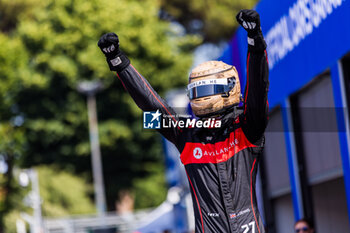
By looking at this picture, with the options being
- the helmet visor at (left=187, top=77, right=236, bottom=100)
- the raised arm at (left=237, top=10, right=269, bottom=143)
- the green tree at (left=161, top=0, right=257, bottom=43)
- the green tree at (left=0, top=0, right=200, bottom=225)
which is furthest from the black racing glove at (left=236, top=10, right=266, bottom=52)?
the green tree at (left=161, top=0, right=257, bottom=43)

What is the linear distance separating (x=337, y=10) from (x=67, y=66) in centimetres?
1935

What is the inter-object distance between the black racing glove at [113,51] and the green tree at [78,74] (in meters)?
19.9

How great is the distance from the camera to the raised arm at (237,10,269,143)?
3.30 m

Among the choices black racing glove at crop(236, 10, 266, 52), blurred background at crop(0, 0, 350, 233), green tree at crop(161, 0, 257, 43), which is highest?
green tree at crop(161, 0, 257, 43)

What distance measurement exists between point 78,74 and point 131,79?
67.4ft

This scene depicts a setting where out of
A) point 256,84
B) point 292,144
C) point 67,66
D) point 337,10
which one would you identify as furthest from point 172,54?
point 256,84

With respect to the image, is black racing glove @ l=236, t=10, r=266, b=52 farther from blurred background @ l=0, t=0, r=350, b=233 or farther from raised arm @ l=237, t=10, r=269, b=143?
blurred background @ l=0, t=0, r=350, b=233

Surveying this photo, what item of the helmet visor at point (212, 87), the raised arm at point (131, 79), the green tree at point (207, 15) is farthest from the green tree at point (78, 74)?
the helmet visor at point (212, 87)

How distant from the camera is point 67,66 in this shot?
2361 cm

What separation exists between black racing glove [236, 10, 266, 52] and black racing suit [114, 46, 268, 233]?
4 centimetres

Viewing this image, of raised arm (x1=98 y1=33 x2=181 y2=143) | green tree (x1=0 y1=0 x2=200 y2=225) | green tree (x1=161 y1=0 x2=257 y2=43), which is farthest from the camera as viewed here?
green tree (x1=161 y1=0 x2=257 y2=43)

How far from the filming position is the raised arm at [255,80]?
10.8 feet

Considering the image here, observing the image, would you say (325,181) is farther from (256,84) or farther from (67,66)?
(67,66)

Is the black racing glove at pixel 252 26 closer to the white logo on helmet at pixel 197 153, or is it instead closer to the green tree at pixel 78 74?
the white logo on helmet at pixel 197 153
